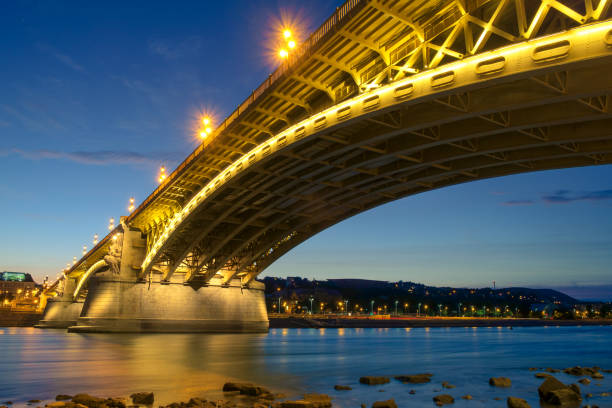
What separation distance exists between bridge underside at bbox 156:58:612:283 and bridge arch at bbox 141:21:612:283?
0.05 m

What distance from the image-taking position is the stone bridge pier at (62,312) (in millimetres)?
83938

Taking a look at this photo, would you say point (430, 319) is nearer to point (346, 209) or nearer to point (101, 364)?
point (346, 209)

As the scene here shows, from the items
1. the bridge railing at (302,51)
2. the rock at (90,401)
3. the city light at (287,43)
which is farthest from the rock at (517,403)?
the city light at (287,43)

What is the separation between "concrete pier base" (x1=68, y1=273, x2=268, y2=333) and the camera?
46875 mm

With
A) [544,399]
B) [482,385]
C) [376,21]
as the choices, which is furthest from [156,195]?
[544,399]

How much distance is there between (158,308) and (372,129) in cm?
3297

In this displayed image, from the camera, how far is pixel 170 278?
4897cm

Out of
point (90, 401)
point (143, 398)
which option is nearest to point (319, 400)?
point (143, 398)

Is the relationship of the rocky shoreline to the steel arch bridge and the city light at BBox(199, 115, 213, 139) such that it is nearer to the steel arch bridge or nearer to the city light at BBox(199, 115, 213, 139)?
the steel arch bridge

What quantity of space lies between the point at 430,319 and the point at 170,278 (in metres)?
86.7

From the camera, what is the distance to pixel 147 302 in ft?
157

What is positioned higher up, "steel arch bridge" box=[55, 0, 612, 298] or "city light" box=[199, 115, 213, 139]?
"city light" box=[199, 115, 213, 139]

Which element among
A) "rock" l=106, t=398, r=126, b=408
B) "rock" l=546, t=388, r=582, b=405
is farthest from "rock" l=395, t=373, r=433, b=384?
"rock" l=106, t=398, r=126, b=408

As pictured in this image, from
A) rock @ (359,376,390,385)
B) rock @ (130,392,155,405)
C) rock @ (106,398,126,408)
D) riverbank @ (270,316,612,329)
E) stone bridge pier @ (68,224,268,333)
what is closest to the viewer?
rock @ (106,398,126,408)
